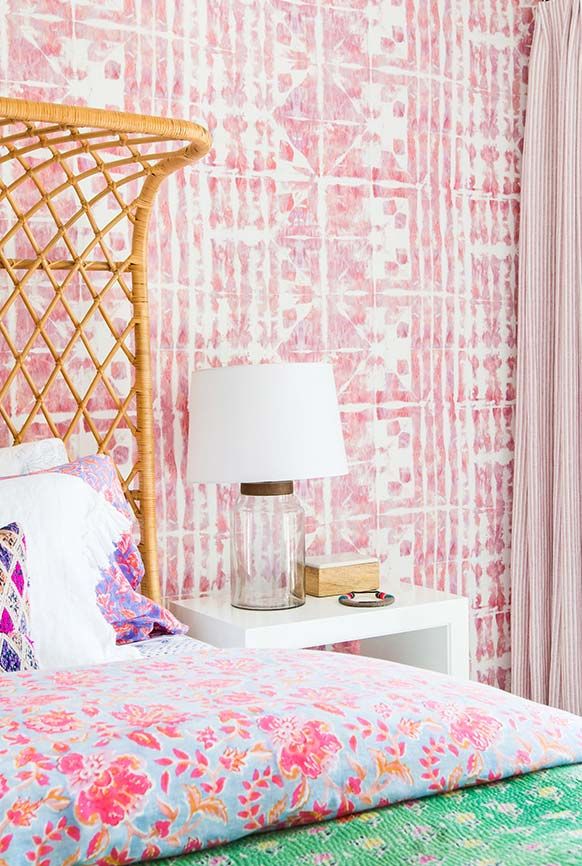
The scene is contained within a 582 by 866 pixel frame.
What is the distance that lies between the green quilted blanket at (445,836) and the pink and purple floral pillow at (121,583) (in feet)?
3.64

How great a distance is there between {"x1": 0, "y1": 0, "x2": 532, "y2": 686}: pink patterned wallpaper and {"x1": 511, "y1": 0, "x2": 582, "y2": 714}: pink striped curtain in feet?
0.24

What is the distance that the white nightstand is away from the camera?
8.09ft

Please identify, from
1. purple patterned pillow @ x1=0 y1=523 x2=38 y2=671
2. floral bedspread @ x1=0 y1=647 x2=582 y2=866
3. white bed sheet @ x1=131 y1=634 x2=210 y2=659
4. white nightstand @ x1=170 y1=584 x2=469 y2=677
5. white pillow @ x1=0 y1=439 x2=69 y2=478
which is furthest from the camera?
white nightstand @ x1=170 y1=584 x2=469 y2=677

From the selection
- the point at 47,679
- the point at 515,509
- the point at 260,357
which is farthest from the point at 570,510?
the point at 47,679

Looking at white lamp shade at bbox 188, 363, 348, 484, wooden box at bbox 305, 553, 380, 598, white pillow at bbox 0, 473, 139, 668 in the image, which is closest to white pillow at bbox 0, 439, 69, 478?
white pillow at bbox 0, 473, 139, 668

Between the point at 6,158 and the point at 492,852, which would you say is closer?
the point at 492,852

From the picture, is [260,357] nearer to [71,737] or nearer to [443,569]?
[443,569]

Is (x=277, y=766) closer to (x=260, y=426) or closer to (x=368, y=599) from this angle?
(x=260, y=426)

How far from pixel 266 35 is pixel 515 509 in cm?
164

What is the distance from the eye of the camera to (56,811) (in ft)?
3.41

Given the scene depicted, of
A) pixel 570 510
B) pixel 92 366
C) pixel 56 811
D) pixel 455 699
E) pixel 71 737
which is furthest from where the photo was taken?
pixel 570 510

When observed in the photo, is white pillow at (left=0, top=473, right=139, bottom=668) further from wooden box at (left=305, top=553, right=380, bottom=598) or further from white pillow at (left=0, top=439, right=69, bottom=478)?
wooden box at (left=305, top=553, right=380, bottom=598)

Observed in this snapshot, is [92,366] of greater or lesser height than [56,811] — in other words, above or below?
above

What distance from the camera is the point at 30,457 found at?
2.32m
